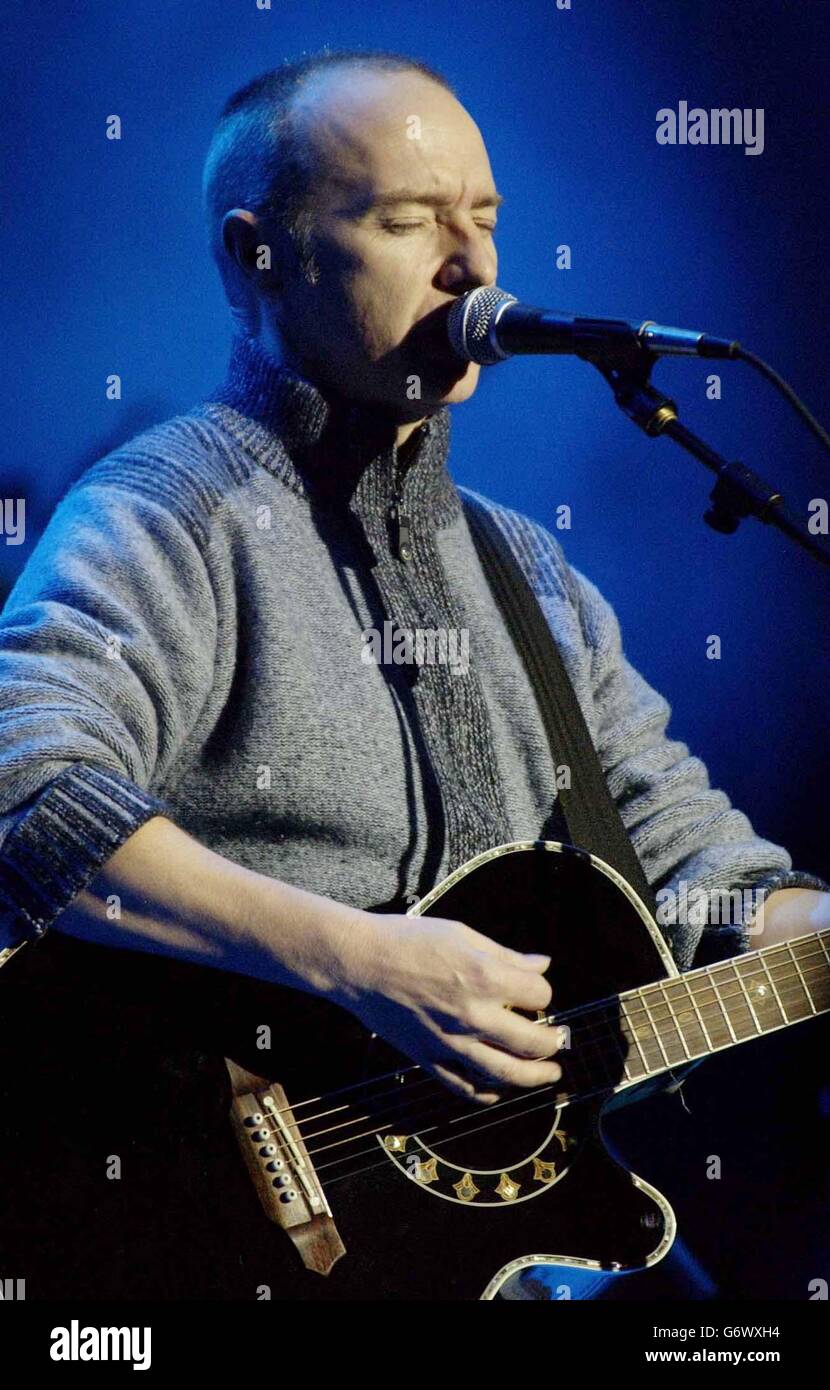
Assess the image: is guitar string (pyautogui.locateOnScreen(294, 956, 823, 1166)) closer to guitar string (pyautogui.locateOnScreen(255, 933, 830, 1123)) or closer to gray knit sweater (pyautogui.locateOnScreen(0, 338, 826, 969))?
guitar string (pyautogui.locateOnScreen(255, 933, 830, 1123))

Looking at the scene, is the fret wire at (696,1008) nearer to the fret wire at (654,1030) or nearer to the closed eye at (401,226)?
the fret wire at (654,1030)

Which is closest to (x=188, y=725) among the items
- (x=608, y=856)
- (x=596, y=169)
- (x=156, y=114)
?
(x=608, y=856)

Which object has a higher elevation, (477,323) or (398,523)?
(477,323)

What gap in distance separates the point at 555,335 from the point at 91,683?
1.98 ft

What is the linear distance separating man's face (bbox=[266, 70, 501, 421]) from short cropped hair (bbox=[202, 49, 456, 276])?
2 centimetres

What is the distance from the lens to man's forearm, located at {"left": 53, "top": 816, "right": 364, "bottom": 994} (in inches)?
54.4

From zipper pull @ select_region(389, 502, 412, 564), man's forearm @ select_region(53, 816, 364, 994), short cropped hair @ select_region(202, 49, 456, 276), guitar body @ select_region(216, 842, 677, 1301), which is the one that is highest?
short cropped hair @ select_region(202, 49, 456, 276)

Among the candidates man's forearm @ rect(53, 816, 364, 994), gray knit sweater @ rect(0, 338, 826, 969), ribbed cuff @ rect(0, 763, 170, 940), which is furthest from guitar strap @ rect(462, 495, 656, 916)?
ribbed cuff @ rect(0, 763, 170, 940)

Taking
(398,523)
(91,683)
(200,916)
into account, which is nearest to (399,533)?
(398,523)

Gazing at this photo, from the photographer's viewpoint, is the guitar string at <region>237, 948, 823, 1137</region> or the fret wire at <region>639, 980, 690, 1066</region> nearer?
the guitar string at <region>237, 948, 823, 1137</region>

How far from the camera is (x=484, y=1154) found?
1489 millimetres

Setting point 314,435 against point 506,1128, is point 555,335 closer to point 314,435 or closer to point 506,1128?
point 314,435

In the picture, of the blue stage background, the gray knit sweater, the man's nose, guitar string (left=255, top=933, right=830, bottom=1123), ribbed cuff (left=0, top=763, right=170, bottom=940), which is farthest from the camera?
the blue stage background
